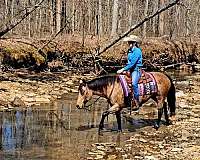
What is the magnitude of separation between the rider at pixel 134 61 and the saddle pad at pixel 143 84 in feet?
0.43

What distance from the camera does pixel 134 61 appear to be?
36.7ft

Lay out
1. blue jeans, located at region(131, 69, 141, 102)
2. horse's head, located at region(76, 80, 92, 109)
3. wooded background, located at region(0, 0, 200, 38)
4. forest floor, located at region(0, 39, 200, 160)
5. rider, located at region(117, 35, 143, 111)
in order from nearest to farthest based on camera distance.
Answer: forest floor, located at region(0, 39, 200, 160)
horse's head, located at region(76, 80, 92, 109)
rider, located at region(117, 35, 143, 111)
blue jeans, located at region(131, 69, 141, 102)
wooded background, located at region(0, 0, 200, 38)

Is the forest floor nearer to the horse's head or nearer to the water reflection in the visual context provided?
the water reflection

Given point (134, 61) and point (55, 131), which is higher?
point (134, 61)

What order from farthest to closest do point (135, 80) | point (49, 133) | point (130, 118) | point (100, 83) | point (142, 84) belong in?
1. point (130, 118)
2. point (142, 84)
3. point (135, 80)
4. point (100, 83)
5. point (49, 133)

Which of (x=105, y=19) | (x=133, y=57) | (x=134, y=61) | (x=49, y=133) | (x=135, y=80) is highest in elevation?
(x=105, y=19)

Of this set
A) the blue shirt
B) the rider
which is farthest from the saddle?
the blue shirt

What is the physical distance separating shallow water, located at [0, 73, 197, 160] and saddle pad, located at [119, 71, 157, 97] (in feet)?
3.71

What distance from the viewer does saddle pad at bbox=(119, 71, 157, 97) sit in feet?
36.7

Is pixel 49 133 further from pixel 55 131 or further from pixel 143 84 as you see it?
pixel 143 84

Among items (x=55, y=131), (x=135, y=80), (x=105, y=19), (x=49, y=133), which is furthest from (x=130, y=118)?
(x=105, y=19)

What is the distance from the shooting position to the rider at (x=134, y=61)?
11.0 metres

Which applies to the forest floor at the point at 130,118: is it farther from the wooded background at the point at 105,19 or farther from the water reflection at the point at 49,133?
the wooded background at the point at 105,19

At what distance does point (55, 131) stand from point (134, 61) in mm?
2732
